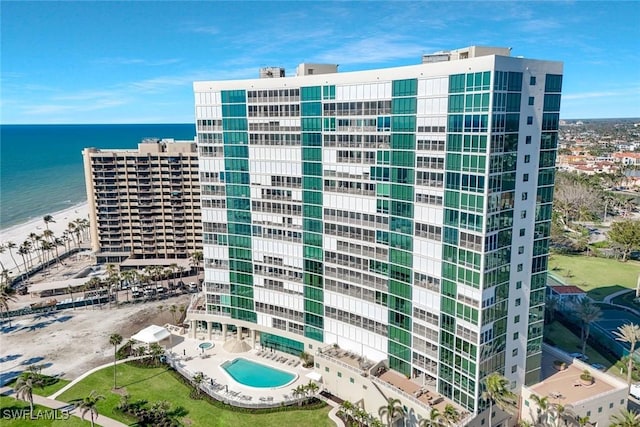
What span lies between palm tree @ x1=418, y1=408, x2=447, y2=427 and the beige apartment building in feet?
333

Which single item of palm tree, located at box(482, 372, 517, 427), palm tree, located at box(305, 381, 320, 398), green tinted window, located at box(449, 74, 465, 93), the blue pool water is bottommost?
the blue pool water

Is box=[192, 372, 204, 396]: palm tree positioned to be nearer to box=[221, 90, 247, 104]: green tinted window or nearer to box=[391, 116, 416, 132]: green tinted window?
box=[221, 90, 247, 104]: green tinted window

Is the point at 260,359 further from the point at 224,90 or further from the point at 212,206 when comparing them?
the point at 224,90

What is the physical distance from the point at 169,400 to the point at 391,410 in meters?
35.4

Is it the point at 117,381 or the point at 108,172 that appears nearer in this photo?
the point at 117,381

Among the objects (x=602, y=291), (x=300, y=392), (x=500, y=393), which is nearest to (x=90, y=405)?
(x=300, y=392)

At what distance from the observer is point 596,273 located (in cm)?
13012

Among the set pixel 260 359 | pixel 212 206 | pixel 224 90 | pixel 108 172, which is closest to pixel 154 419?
pixel 260 359

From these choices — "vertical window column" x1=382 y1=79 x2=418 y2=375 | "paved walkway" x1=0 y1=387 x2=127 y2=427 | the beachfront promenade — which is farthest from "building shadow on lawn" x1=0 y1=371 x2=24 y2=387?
"vertical window column" x1=382 y1=79 x2=418 y2=375

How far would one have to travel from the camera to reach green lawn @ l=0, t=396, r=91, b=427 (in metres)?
67.8

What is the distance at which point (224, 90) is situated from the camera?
8131cm

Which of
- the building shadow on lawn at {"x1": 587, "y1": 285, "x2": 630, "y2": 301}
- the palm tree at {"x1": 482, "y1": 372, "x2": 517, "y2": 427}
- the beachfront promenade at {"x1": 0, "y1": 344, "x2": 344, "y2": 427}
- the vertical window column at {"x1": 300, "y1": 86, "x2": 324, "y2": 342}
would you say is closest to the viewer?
the palm tree at {"x1": 482, "y1": 372, "x2": 517, "y2": 427}

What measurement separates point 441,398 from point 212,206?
5034cm

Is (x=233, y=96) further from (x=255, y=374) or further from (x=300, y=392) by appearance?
(x=300, y=392)
